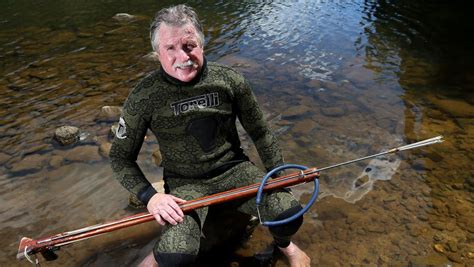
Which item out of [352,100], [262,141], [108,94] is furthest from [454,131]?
[108,94]

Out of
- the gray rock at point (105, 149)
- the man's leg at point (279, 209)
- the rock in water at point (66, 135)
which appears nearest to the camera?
the man's leg at point (279, 209)

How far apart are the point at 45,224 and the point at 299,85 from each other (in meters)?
6.52

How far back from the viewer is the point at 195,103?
3.73m

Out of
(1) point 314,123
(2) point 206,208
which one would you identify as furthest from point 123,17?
(2) point 206,208

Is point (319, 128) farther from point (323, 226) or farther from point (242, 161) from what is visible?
point (242, 161)

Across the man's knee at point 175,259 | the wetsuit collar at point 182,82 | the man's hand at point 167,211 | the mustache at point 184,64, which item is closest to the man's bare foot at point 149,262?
the man's knee at point 175,259

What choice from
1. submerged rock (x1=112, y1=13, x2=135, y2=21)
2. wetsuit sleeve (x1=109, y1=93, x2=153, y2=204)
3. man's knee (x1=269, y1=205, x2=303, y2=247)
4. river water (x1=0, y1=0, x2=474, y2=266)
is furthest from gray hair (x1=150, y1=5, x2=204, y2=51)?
submerged rock (x1=112, y1=13, x2=135, y2=21)

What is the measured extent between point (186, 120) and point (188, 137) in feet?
0.60

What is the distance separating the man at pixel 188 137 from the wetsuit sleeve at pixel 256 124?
11 millimetres

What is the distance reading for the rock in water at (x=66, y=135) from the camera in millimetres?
7500

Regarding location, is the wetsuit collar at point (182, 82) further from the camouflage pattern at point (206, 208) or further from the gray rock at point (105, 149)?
the gray rock at point (105, 149)

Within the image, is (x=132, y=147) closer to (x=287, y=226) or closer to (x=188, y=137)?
(x=188, y=137)

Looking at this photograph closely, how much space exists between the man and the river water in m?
1.14

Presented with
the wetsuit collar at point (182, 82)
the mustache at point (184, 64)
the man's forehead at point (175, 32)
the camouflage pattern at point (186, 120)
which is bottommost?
the camouflage pattern at point (186, 120)
